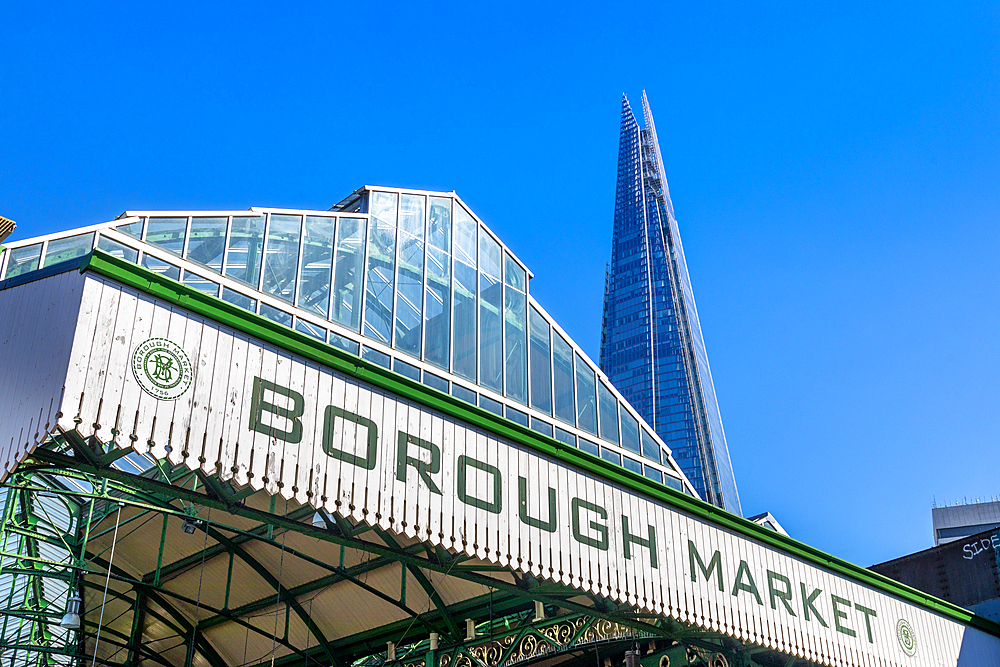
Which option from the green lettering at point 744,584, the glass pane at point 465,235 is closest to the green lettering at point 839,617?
the green lettering at point 744,584

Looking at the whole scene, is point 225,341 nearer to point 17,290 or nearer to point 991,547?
point 17,290

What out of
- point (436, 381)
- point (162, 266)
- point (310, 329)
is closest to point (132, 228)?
point (162, 266)

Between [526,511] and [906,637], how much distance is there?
34.6ft

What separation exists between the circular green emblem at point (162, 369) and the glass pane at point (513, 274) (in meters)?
10.8

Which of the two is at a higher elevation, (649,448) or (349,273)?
(349,273)

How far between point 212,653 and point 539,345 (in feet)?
42.3

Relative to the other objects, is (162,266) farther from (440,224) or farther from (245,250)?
(440,224)

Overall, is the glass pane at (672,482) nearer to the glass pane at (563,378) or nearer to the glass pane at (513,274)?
the glass pane at (563,378)

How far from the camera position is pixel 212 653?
25.1 m

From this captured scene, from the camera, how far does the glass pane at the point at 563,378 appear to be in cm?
1959

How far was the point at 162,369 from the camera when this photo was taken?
10164mm

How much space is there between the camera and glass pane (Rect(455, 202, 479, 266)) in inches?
774

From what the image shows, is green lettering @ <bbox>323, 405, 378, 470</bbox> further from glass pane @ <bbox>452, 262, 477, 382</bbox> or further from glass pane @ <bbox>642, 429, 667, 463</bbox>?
glass pane @ <bbox>642, 429, 667, 463</bbox>

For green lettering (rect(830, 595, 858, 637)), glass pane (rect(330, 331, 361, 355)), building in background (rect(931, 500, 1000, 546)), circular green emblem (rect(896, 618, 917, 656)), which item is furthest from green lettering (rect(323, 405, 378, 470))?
building in background (rect(931, 500, 1000, 546))
